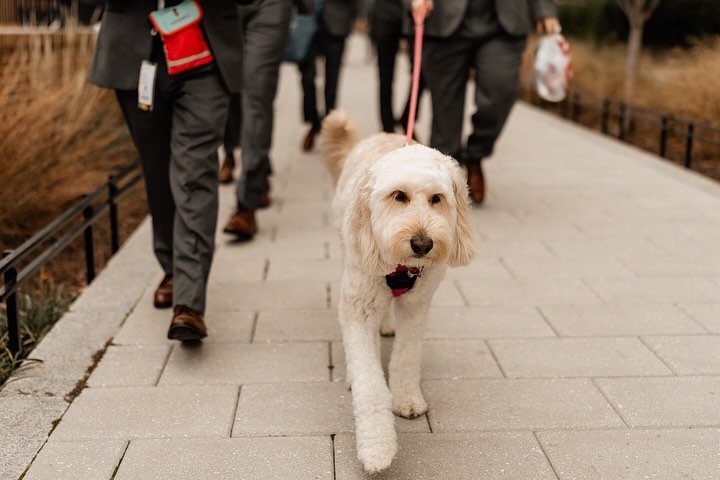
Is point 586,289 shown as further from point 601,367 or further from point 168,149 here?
point 168,149

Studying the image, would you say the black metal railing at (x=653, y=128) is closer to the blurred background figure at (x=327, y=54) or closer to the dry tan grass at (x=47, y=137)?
the blurred background figure at (x=327, y=54)

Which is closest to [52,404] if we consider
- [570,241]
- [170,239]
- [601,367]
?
[170,239]

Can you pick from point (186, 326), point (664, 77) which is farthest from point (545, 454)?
point (664, 77)

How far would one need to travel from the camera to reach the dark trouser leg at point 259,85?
5.88 metres

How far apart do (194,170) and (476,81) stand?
2.91 m

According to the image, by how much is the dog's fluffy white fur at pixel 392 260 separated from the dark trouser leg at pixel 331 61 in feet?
19.0

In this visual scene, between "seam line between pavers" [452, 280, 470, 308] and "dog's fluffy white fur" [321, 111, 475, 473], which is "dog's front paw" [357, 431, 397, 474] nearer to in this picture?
"dog's fluffy white fur" [321, 111, 475, 473]

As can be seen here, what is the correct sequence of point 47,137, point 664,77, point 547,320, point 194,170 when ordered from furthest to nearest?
1. point 664,77
2. point 47,137
3. point 547,320
4. point 194,170

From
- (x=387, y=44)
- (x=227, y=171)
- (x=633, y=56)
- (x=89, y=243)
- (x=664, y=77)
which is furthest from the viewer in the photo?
(x=664, y=77)

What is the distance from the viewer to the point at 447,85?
20.8 feet

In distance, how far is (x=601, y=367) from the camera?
155 inches

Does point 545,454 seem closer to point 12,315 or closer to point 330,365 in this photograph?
point 330,365

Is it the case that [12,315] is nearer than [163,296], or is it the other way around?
[12,315]

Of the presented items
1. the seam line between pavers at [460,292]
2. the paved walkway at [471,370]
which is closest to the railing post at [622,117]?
the paved walkway at [471,370]
